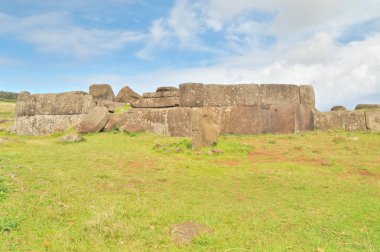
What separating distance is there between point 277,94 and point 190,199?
33.2 ft

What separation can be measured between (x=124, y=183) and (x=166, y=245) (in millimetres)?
2823

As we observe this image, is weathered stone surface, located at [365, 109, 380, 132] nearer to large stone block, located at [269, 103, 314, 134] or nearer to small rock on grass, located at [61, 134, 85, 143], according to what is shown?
large stone block, located at [269, 103, 314, 134]

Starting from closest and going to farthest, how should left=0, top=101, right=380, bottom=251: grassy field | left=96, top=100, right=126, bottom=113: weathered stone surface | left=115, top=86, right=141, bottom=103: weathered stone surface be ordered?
left=0, top=101, right=380, bottom=251: grassy field
left=96, top=100, right=126, bottom=113: weathered stone surface
left=115, top=86, right=141, bottom=103: weathered stone surface

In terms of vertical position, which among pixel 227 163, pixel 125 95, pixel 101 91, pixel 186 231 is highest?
pixel 101 91

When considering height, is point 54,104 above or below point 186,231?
above

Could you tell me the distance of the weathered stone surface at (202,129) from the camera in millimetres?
10688

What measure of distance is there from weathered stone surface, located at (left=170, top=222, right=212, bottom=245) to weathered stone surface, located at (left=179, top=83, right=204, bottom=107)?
1040 centimetres

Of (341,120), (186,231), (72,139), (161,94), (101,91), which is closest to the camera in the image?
(186,231)

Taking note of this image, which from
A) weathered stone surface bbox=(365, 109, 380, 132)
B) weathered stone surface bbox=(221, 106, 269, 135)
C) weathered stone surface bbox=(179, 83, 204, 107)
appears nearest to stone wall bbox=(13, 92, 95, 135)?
weathered stone surface bbox=(179, 83, 204, 107)

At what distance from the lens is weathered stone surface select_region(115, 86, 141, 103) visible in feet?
62.3

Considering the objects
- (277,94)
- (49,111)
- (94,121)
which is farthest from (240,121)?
(49,111)

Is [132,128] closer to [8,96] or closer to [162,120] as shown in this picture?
[162,120]

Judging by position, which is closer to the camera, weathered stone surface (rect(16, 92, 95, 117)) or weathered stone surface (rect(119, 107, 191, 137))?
weathered stone surface (rect(119, 107, 191, 137))

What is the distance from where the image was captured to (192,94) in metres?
14.9
